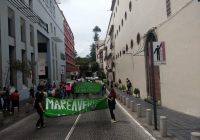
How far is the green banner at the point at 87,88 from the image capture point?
1560 inches

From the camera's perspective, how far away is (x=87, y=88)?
40219 millimetres

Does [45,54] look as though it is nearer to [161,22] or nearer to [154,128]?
[161,22]

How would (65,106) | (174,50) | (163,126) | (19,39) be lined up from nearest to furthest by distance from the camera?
1. (163,126)
2. (65,106)
3. (174,50)
4. (19,39)

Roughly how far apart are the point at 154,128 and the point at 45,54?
1858 inches

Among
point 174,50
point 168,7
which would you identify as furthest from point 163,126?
point 168,7

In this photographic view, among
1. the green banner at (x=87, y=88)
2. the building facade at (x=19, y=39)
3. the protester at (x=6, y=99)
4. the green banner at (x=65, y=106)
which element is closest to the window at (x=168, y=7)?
the green banner at (x=65, y=106)

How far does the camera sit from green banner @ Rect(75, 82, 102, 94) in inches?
1560

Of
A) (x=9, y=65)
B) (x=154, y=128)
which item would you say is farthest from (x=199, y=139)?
(x=9, y=65)

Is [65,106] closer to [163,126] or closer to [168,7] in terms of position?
[163,126]

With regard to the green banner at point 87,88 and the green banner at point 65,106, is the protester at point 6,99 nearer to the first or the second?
the green banner at point 65,106

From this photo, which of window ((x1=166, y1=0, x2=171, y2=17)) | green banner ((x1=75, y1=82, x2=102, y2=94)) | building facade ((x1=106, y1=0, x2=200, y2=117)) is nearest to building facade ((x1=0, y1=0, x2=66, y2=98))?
green banner ((x1=75, y1=82, x2=102, y2=94))

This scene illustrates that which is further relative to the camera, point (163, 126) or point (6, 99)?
point (6, 99)

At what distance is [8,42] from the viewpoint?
31.9 meters

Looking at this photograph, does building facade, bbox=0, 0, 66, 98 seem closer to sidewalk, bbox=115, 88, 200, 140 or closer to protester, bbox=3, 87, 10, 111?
protester, bbox=3, 87, 10, 111
